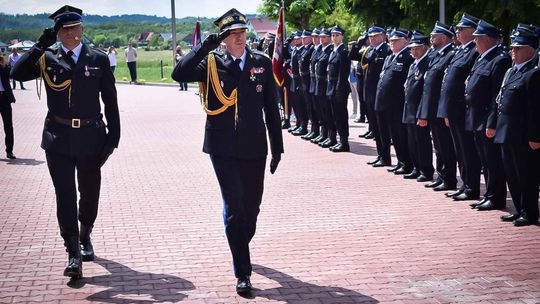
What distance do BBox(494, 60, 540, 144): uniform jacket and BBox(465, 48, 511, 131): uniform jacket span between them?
0.40 metres

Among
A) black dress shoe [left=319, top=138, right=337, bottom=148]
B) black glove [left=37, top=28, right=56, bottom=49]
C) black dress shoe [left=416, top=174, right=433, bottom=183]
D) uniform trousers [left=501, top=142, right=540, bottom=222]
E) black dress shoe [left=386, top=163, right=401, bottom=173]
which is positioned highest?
black glove [left=37, top=28, right=56, bottom=49]

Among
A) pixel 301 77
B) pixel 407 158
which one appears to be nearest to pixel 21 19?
pixel 301 77

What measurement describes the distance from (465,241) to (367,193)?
2.89 meters

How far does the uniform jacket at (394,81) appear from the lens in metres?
12.3

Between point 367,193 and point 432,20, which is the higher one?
point 432,20

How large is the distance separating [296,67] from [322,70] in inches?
87.3

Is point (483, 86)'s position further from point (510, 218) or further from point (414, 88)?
point (414, 88)

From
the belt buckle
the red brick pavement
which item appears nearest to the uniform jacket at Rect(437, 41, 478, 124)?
the red brick pavement

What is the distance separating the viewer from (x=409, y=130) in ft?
38.9

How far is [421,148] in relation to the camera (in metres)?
11.6

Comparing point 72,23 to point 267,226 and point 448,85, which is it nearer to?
point 267,226

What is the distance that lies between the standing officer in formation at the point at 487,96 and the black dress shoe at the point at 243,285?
3972 mm

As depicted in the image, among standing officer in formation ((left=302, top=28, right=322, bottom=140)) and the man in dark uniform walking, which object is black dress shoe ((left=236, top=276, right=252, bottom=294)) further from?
standing officer in formation ((left=302, top=28, right=322, bottom=140))

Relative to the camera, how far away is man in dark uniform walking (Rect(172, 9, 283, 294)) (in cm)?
666
